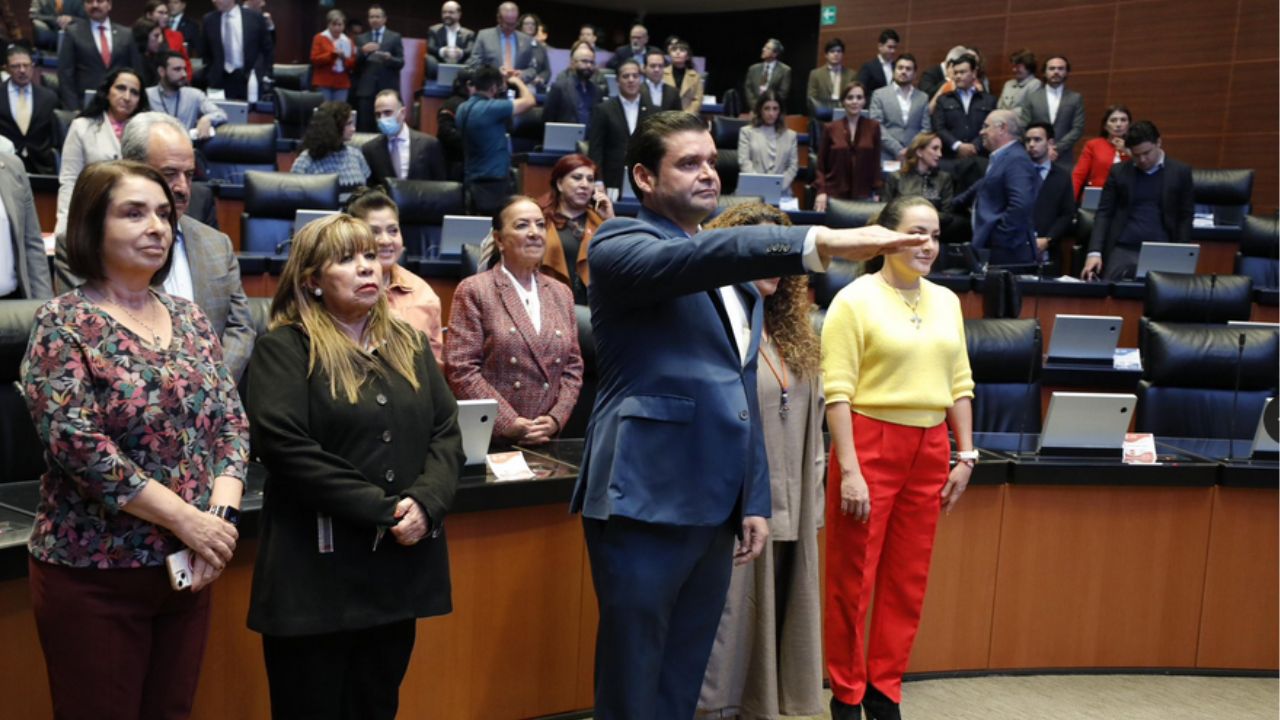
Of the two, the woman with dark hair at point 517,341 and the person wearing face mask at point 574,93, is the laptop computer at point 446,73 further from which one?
the woman with dark hair at point 517,341

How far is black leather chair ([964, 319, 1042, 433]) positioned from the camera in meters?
4.19

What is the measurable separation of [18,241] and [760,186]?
181 inches

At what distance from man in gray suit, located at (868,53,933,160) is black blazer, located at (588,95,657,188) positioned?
266cm

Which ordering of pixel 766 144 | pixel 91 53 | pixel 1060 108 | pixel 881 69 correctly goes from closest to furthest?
pixel 91 53 < pixel 766 144 < pixel 1060 108 < pixel 881 69

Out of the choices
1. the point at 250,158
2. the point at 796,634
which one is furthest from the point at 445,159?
the point at 796,634

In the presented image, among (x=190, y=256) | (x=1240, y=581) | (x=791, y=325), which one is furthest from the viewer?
(x=1240, y=581)

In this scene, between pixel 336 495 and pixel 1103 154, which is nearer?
pixel 336 495

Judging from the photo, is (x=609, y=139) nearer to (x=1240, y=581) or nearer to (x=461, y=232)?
(x=461, y=232)

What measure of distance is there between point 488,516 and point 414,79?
9908mm

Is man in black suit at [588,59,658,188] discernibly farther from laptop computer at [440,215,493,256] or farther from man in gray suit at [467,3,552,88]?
man in gray suit at [467,3,552,88]

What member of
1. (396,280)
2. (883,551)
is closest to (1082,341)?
(883,551)

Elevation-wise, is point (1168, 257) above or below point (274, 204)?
below

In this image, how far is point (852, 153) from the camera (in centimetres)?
838

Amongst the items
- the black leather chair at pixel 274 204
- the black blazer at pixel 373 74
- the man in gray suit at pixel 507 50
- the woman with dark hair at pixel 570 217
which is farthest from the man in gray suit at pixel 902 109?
the woman with dark hair at pixel 570 217
